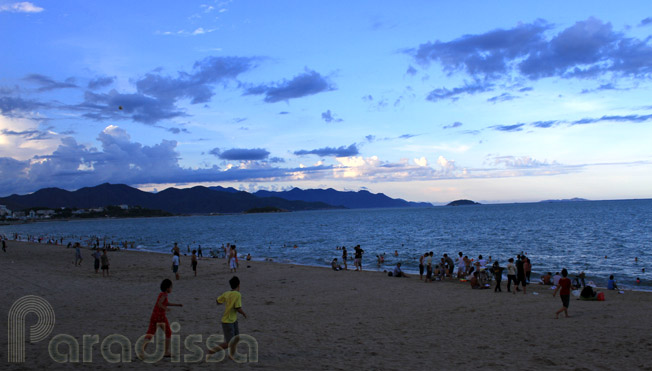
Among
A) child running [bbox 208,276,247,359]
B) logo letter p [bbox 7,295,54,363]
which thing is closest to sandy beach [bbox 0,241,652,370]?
logo letter p [bbox 7,295,54,363]

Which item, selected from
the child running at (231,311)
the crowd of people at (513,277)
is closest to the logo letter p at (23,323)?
the child running at (231,311)

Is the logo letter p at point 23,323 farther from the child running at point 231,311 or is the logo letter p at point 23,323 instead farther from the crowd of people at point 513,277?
the crowd of people at point 513,277

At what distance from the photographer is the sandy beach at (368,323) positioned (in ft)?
28.9

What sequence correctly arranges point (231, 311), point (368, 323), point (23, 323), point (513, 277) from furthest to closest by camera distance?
point (513, 277), point (368, 323), point (23, 323), point (231, 311)

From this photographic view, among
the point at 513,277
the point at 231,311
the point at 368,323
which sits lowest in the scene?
the point at 368,323

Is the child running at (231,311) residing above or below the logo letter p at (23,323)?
above

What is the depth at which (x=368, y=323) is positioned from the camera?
12.5 m

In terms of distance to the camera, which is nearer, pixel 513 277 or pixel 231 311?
pixel 231 311

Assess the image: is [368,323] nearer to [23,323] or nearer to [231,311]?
[231,311]

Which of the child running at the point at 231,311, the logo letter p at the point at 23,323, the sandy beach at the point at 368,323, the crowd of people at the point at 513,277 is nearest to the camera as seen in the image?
the child running at the point at 231,311

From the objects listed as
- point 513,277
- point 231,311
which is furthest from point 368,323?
point 513,277

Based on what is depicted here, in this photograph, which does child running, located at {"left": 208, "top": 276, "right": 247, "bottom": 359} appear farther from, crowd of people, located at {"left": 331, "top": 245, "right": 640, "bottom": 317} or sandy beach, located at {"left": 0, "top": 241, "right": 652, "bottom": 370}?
crowd of people, located at {"left": 331, "top": 245, "right": 640, "bottom": 317}

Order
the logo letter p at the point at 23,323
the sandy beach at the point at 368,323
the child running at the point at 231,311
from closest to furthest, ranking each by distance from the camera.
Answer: the child running at the point at 231,311, the logo letter p at the point at 23,323, the sandy beach at the point at 368,323

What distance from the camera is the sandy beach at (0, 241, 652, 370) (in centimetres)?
881
